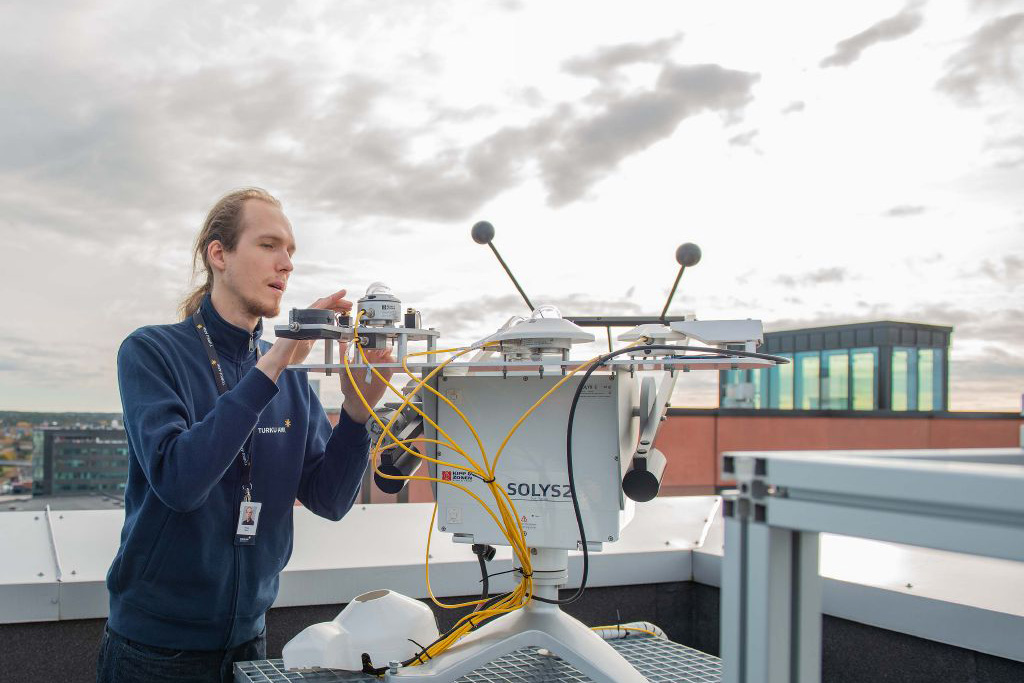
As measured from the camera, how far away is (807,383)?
1375cm

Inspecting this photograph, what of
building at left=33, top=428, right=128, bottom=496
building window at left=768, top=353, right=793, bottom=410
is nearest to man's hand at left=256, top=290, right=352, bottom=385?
building at left=33, top=428, right=128, bottom=496

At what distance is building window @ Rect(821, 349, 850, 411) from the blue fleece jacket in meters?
12.5

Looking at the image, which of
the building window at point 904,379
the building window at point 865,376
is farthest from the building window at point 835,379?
the building window at point 904,379

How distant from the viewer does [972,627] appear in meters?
1.64

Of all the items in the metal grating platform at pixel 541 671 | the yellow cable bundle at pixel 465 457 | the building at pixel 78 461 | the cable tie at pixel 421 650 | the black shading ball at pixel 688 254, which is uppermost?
the black shading ball at pixel 688 254

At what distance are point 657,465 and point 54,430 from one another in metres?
2.32

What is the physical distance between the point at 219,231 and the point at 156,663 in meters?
0.78

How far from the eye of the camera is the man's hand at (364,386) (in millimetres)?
1246

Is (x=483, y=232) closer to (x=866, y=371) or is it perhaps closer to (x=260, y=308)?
(x=260, y=308)

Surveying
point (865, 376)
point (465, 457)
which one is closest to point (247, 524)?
point (465, 457)

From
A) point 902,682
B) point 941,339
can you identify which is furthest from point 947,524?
point 941,339

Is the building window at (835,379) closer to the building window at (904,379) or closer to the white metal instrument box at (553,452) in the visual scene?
the building window at (904,379)

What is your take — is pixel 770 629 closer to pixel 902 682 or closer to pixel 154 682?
pixel 154 682

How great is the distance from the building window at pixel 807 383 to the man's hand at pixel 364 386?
12990mm
